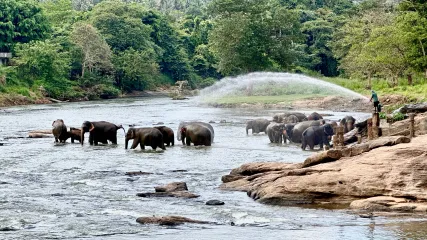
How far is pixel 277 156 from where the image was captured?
1236 inches

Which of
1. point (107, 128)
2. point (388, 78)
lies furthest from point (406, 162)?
point (388, 78)

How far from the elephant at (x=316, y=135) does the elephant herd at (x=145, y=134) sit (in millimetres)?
4863

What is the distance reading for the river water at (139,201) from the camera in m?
17.1

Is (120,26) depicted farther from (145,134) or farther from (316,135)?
(316,135)

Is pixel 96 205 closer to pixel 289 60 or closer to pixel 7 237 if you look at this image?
pixel 7 237

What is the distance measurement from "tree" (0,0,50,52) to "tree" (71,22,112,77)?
466cm

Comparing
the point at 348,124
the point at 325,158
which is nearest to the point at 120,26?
the point at 348,124

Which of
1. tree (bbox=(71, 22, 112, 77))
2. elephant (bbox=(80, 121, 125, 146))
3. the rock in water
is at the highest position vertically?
tree (bbox=(71, 22, 112, 77))

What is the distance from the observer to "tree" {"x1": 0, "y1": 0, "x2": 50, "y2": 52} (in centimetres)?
9400

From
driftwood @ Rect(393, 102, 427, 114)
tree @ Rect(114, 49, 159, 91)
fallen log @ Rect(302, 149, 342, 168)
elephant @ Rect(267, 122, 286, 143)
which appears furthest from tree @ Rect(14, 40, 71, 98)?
fallen log @ Rect(302, 149, 342, 168)

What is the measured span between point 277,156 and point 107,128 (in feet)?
32.7

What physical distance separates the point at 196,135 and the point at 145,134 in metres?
3.11

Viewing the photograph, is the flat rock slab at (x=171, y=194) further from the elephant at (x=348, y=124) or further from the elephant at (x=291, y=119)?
the elephant at (x=291, y=119)

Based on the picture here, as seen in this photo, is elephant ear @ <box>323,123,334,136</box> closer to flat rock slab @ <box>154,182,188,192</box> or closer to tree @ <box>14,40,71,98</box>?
flat rock slab @ <box>154,182,188,192</box>
